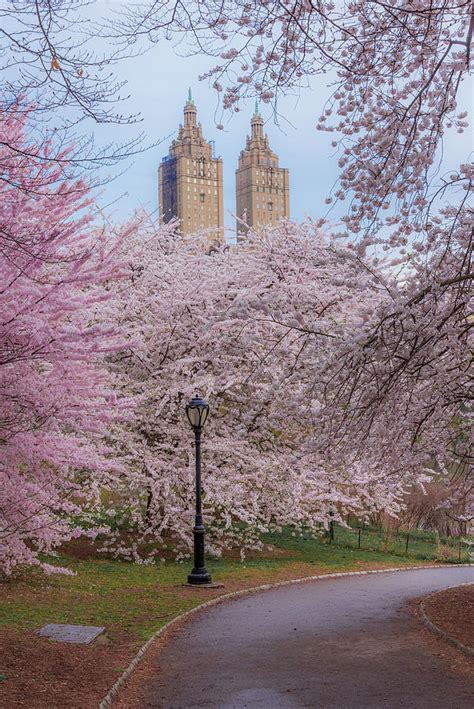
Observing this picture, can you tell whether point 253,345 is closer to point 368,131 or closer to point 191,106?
point 368,131

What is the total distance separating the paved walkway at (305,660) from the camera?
23.8 feet

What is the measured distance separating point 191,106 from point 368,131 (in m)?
39.9

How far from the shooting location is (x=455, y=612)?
11461 mm

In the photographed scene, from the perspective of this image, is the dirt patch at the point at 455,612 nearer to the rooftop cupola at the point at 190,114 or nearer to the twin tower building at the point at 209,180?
the twin tower building at the point at 209,180

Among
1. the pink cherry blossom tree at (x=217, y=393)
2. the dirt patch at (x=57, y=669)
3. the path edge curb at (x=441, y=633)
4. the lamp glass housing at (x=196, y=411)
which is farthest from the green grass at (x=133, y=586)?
the path edge curb at (x=441, y=633)

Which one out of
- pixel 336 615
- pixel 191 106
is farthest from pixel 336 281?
pixel 191 106

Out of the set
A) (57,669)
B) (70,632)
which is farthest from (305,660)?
(70,632)

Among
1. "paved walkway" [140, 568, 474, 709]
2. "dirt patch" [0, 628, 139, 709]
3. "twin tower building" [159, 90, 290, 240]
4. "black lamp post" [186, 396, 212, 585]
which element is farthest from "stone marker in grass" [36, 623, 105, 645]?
"twin tower building" [159, 90, 290, 240]

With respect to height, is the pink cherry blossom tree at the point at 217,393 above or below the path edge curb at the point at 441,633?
above

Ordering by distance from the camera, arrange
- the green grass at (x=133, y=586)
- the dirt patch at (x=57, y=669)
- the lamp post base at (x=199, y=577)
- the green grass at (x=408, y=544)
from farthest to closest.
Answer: the green grass at (x=408, y=544) → the lamp post base at (x=199, y=577) → the green grass at (x=133, y=586) → the dirt patch at (x=57, y=669)

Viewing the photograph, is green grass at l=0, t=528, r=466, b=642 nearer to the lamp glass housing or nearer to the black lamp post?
the black lamp post

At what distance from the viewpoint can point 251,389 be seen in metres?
18.4

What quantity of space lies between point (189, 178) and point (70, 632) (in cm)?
3524

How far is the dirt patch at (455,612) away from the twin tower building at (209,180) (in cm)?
2449
